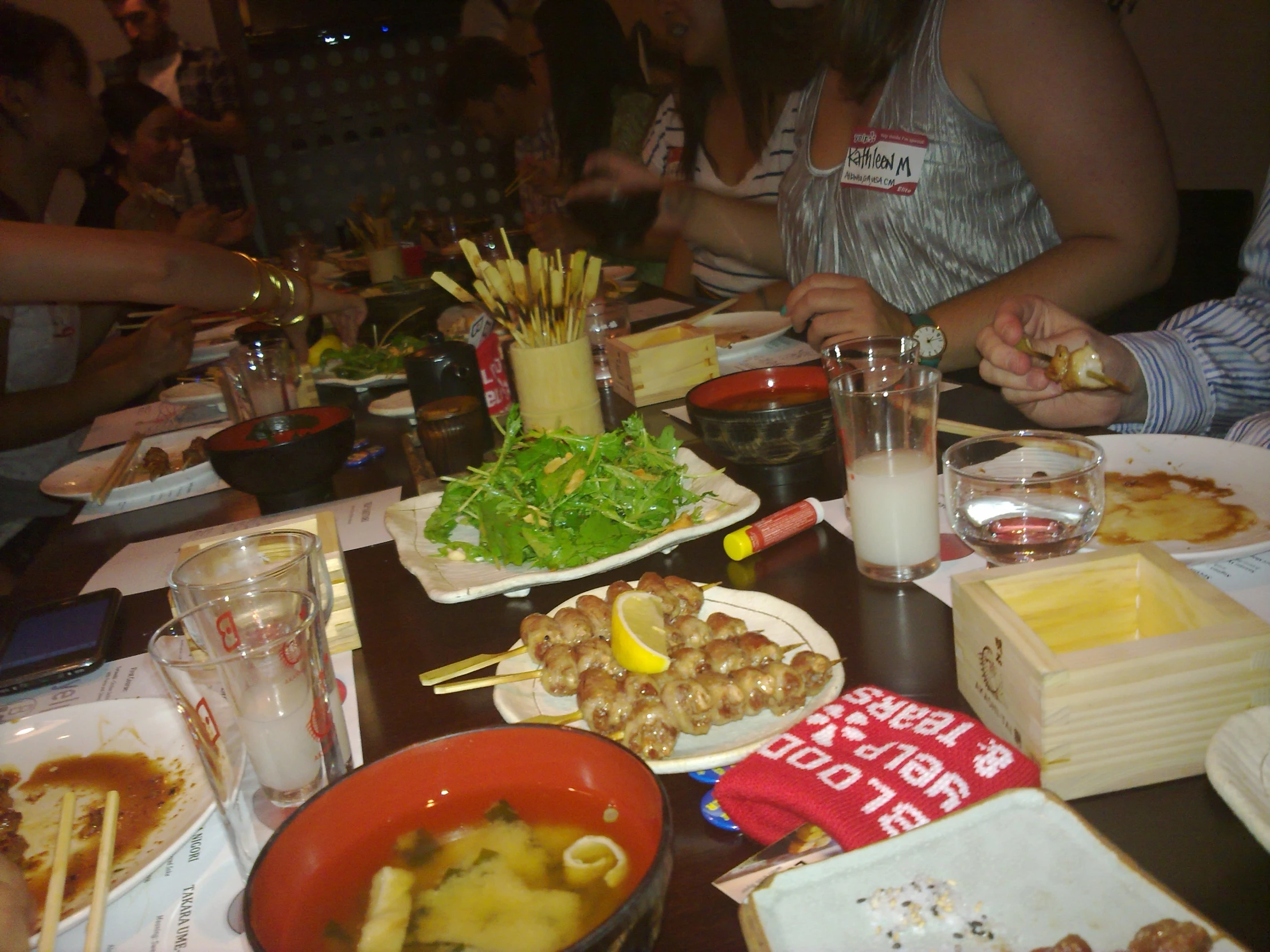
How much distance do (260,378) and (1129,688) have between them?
7.19 feet

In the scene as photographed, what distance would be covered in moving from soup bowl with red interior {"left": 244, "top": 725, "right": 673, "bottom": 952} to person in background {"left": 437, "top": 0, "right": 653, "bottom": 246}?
5.22m

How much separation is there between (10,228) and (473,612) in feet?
6.12

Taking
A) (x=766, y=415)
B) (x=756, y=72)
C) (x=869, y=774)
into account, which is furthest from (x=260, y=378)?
(x=756, y=72)

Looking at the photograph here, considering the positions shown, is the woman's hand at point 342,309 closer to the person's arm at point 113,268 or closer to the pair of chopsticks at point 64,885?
the person's arm at point 113,268

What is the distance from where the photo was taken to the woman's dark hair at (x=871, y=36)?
2305 mm

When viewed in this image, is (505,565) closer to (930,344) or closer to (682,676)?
(682,676)

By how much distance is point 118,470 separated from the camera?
6.80 feet

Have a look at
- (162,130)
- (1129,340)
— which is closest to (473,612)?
(1129,340)

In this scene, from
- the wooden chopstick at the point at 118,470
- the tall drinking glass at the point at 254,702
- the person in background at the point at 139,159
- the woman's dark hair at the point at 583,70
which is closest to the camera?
the tall drinking glass at the point at 254,702

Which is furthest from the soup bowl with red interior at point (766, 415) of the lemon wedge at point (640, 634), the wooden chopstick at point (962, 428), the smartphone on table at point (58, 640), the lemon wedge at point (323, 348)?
the lemon wedge at point (323, 348)

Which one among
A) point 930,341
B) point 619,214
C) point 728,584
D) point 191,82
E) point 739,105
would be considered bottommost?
point 728,584

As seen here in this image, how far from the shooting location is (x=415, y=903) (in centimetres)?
65

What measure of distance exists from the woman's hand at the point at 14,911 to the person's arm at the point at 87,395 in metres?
2.61

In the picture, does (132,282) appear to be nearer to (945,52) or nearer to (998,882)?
(945,52)
